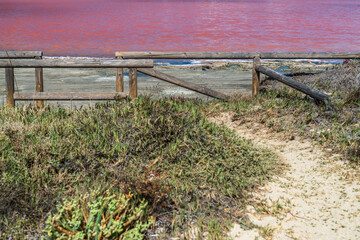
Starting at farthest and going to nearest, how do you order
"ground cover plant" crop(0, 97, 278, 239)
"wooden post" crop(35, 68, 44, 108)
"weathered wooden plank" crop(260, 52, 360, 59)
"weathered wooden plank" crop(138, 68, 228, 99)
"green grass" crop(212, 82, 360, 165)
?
"weathered wooden plank" crop(260, 52, 360, 59)
"weathered wooden plank" crop(138, 68, 228, 99)
"wooden post" crop(35, 68, 44, 108)
"green grass" crop(212, 82, 360, 165)
"ground cover plant" crop(0, 97, 278, 239)

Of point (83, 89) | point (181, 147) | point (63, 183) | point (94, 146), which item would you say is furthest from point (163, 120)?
point (83, 89)

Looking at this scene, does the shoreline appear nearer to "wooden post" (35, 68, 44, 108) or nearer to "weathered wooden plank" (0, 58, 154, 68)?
"wooden post" (35, 68, 44, 108)

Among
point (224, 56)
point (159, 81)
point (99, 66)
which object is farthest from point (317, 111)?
point (159, 81)

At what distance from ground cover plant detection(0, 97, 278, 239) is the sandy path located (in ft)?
0.90

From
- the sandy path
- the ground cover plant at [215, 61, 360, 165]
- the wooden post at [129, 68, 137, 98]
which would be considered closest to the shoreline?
the ground cover plant at [215, 61, 360, 165]

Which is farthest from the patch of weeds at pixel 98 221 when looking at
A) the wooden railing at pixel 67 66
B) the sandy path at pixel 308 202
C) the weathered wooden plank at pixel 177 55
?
the weathered wooden plank at pixel 177 55

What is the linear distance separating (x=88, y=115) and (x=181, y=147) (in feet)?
5.99

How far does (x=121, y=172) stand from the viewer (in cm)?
550

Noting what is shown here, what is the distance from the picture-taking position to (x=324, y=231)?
15.4 feet

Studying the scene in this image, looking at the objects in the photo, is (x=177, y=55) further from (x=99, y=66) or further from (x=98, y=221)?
(x=98, y=221)

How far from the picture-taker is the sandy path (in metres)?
4.66

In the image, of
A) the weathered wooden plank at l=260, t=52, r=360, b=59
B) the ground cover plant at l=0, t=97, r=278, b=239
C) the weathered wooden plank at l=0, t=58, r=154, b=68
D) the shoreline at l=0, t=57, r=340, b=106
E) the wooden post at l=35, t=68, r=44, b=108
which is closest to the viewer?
the ground cover plant at l=0, t=97, r=278, b=239

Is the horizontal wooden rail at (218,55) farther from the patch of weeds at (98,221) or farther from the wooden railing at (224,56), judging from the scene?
the patch of weeds at (98,221)

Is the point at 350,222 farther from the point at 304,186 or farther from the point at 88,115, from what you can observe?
the point at 88,115
